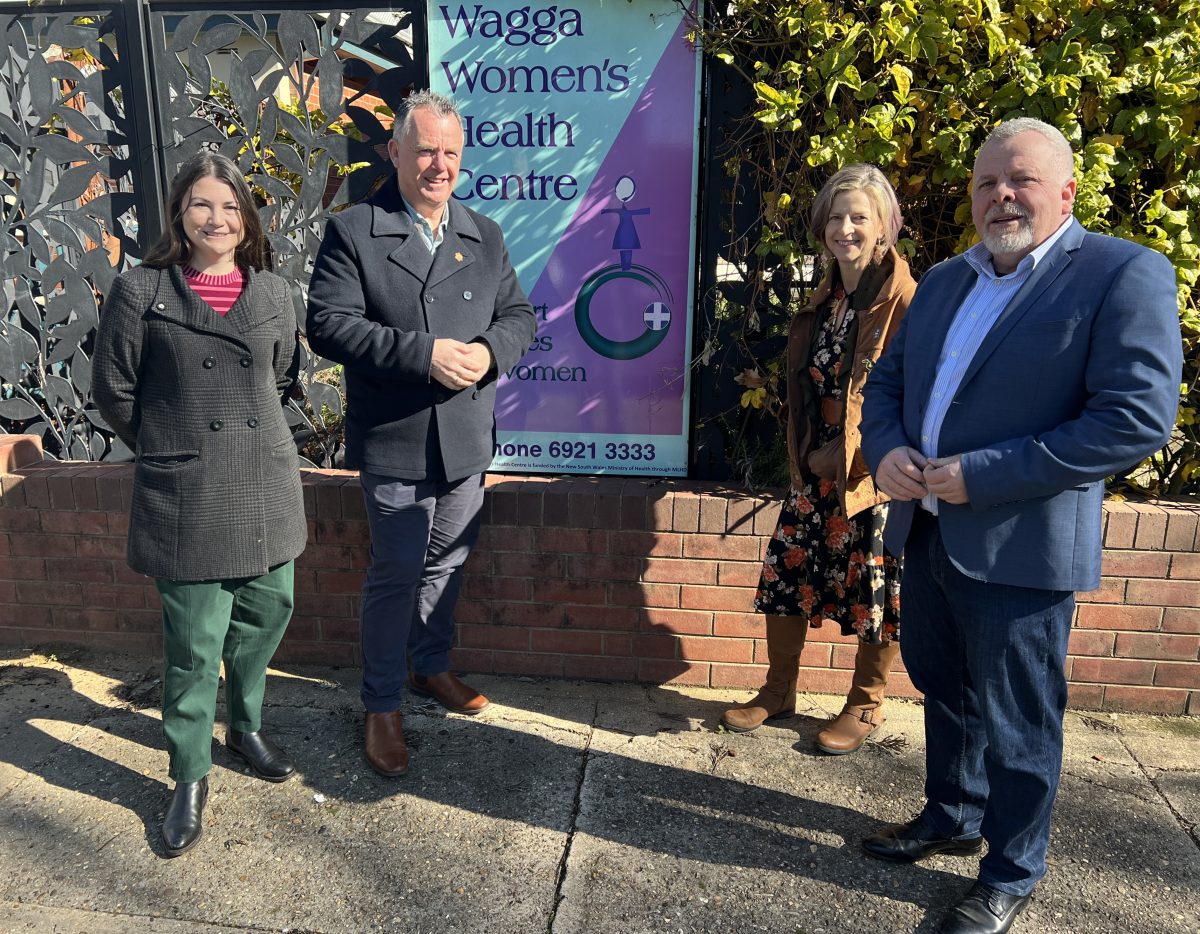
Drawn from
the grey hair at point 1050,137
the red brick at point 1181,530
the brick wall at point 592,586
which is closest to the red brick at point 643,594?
the brick wall at point 592,586

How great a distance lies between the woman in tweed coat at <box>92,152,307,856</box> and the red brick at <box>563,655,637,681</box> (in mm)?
1305

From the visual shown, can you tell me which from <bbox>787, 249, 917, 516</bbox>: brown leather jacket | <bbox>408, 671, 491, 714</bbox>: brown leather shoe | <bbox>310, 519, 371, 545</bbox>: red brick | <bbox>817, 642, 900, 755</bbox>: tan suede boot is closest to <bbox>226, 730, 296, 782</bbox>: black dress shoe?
<bbox>408, 671, 491, 714</bbox>: brown leather shoe

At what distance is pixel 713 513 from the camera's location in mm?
3447

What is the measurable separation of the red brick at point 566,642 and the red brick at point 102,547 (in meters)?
1.71

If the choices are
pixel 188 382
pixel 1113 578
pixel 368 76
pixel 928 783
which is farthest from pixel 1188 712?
pixel 368 76

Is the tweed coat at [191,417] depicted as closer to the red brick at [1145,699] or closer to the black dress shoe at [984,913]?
the black dress shoe at [984,913]

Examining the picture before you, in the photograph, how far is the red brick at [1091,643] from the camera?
338 centimetres


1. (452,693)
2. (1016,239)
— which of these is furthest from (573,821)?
(1016,239)

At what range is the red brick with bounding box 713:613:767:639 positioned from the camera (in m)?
3.52

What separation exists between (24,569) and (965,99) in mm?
4043

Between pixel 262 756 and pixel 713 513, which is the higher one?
pixel 713 513

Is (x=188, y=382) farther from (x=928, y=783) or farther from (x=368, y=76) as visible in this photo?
(x=928, y=783)

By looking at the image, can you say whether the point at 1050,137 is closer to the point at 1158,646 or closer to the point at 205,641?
the point at 1158,646

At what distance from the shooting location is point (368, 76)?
3842 mm
